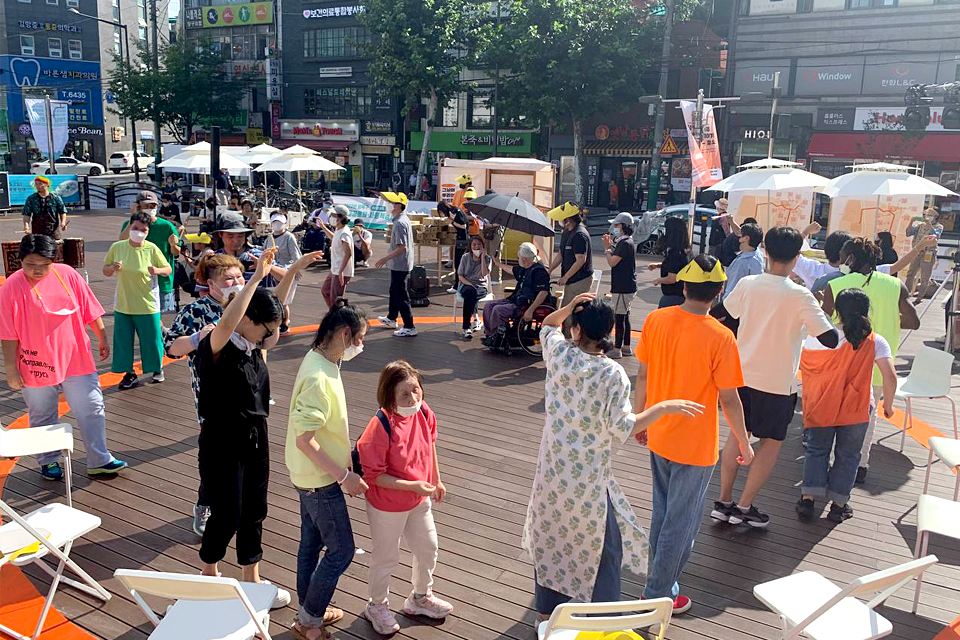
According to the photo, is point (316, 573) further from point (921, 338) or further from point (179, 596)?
point (921, 338)

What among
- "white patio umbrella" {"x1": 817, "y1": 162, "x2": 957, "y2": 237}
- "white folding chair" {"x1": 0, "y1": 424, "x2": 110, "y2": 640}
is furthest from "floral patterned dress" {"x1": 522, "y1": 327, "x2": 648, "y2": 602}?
"white patio umbrella" {"x1": 817, "y1": 162, "x2": 957, "y2": 237}

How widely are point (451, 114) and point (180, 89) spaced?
1398cm

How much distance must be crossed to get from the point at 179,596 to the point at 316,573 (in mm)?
898

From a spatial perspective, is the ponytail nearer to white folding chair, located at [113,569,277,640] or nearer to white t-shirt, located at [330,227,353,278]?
white folding chair, located at [113,569,277,640]

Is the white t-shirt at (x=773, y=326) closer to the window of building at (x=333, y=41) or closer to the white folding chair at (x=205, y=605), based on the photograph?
the white folding chair at (x=205, y=605)

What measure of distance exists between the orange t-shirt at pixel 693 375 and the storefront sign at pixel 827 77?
1157 inches

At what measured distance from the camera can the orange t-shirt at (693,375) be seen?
12.3 ft

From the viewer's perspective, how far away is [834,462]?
17.1 ft

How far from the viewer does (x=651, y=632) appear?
12.4 feet

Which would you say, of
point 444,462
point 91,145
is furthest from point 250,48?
point 444,462

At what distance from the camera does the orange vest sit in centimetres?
501

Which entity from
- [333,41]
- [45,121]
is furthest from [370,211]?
[333,41]

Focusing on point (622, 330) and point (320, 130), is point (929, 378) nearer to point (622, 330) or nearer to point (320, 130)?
point (622, 330)

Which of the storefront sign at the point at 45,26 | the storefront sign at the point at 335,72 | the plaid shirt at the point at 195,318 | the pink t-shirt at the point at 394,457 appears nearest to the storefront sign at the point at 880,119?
the storefront sign at the point at 335,72
